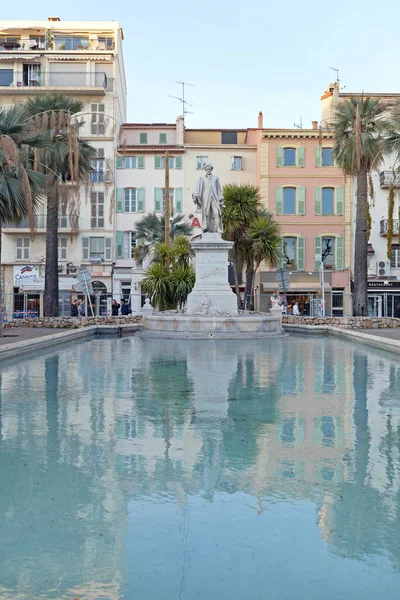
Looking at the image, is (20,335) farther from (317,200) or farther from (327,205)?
(327,205)

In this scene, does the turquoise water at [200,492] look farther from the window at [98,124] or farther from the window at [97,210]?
the window at [98,124]

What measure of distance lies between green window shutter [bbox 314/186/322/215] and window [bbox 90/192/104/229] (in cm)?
1534

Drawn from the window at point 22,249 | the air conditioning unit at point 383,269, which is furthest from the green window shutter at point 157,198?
the air conditioning unit at point 383,269

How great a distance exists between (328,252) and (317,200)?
384 cm

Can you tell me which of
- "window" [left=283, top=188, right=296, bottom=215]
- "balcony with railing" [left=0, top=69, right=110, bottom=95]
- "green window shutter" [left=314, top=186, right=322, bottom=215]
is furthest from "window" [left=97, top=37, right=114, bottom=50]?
"green window shutter" [left=314, top=186, right=322, bottom=215]

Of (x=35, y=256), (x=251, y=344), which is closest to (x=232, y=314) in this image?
(x=251, y=344)

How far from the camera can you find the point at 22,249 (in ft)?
159

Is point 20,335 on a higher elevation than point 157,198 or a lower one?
lower

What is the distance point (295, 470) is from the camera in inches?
223

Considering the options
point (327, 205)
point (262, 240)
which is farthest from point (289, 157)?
point (262, 240)

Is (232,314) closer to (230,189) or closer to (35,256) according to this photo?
(230,189)

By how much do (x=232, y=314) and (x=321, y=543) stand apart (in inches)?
776

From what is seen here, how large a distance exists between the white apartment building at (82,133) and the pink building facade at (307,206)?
11.0 meters

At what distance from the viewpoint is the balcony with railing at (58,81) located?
49094 millimetres
